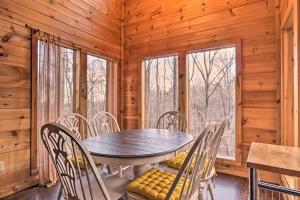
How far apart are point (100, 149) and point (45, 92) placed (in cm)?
159

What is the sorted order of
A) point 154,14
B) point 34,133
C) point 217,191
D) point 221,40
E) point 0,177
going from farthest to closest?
point 154,14 < point 221,40 < point 34,133 < point 217,191 < point 0,177

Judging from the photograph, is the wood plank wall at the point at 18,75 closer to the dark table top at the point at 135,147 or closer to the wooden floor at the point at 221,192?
the wooden floor at the point at 221,192

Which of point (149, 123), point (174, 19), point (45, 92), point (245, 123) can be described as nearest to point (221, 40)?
point (174, 19)

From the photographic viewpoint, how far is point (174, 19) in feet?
11.5

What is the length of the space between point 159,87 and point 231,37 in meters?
1.53

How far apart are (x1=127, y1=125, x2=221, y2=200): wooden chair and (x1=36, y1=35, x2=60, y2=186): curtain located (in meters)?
1.69

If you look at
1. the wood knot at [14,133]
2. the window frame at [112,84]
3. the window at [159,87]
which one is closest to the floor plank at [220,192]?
the wood knot at [14,133]

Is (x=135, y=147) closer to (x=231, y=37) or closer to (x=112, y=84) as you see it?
(x=231, y=37)

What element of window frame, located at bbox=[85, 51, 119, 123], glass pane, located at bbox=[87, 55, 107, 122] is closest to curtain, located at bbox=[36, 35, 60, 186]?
glass pane, located at bbox=[87, 55, 107, 122]

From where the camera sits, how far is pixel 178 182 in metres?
1.35

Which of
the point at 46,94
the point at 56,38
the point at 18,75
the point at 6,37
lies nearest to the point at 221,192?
the point at 46,94

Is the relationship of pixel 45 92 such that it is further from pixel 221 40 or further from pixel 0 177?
pixel 221 40

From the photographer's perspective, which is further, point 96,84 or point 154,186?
point 96,84

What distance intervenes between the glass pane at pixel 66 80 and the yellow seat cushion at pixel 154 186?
1.87 metres
